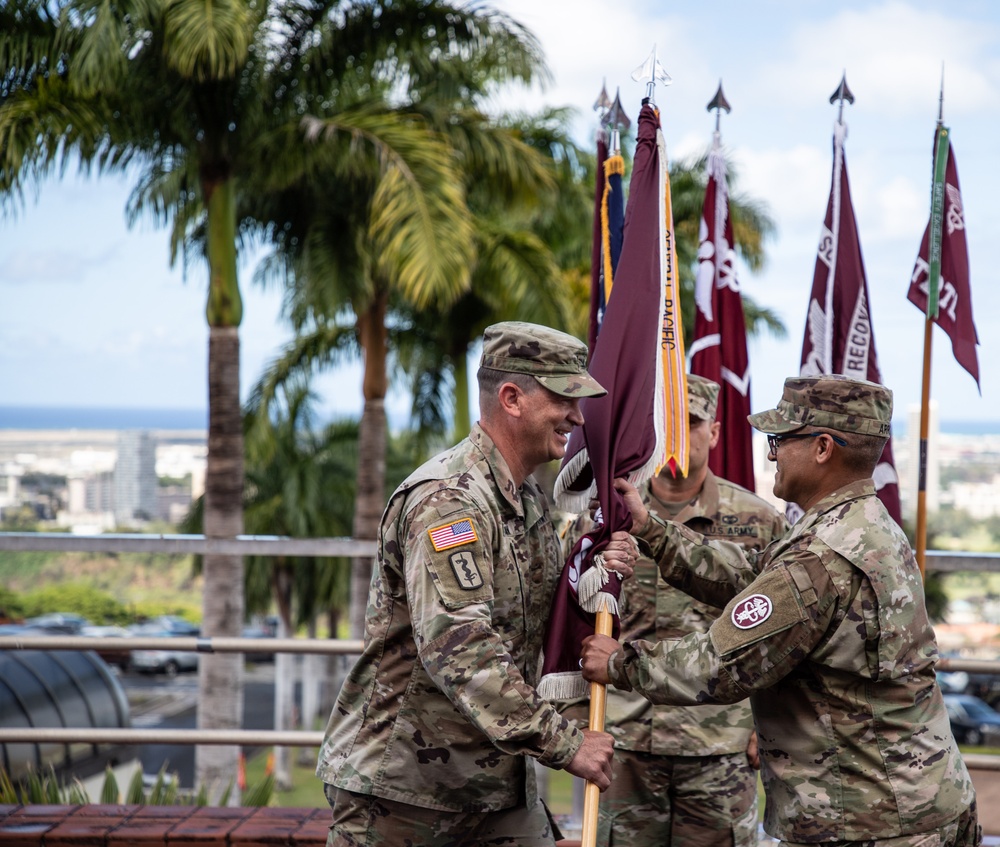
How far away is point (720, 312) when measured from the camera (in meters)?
5.49

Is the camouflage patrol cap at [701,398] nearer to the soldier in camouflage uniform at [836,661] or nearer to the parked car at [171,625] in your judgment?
the soldier in camouflage uniform at [836,661]

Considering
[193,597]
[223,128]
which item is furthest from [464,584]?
[193,597]

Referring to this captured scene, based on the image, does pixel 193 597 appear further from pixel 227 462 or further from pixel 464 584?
pixel 464 584

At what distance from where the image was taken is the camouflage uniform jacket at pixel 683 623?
3.76 metres

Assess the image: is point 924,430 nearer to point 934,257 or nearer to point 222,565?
point 934,257

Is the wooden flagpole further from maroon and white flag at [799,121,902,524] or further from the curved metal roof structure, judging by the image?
the curved metal roof structure

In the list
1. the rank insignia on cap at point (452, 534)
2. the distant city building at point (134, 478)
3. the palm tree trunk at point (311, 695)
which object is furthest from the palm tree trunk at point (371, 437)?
the distant city building at point (134, 478)

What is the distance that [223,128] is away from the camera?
11016 millimetres

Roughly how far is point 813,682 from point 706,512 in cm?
122

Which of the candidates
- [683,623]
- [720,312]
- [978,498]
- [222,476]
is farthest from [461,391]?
[978,498]

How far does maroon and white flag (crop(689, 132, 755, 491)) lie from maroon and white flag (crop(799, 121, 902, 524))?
0.39 metres

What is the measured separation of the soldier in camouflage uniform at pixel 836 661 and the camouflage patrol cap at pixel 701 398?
3.49 ft

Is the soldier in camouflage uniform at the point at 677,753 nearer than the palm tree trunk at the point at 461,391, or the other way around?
the soldier in camouflage uniform at the point at 677,753

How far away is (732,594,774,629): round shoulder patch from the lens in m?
2.70
